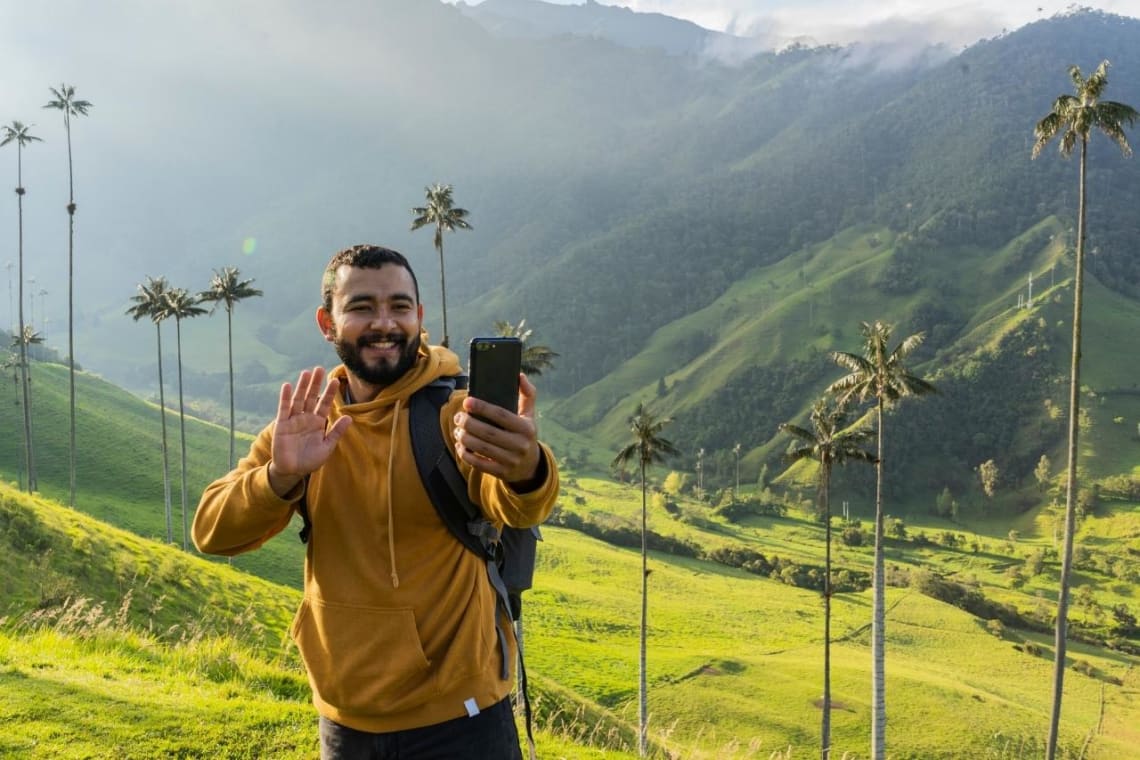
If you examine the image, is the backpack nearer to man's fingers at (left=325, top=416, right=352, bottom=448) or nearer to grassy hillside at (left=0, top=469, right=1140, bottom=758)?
man's fingers at (left=325, top=416, right=352, bottom=448)

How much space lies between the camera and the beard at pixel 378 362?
362cm

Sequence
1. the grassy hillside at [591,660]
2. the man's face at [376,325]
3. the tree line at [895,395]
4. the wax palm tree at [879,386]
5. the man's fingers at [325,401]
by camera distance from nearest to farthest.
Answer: the man's fingers at [325,401] → the man's face at [376,325] → the grassy hillside at [591,660] → the tree line at [895,395] → the wax palm tree at [879,386]

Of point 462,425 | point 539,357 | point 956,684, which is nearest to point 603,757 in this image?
point 462,425

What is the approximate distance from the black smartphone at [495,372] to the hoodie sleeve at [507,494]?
→ 10.2 inches

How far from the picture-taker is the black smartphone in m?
3.01

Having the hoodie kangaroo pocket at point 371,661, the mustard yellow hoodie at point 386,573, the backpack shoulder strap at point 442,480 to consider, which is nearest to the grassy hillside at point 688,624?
the hoodie kangaroo pocket at point 371,661

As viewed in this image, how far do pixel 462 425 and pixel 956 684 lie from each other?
247 ft

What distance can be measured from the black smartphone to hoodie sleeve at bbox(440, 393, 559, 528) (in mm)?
259

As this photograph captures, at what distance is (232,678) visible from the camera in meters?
10.6

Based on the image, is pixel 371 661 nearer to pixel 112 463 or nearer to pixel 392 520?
pixel 392 520

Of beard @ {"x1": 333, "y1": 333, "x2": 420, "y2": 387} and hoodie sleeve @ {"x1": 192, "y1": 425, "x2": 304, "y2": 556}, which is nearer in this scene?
hoodie sleeve @ {"x1": 192, "y1": 425, "x2": 304, "y2": 556}

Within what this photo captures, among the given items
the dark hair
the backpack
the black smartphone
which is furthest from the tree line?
the black smartphone

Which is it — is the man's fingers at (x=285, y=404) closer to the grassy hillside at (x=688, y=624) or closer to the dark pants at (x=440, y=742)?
the dark pants at (x=440, y=742)

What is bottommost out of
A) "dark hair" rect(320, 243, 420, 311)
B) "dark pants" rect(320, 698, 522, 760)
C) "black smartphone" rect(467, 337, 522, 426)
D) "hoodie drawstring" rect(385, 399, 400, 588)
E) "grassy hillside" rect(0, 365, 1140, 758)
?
"grassy hillside" rect(0, 365, 1140, 758)
